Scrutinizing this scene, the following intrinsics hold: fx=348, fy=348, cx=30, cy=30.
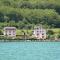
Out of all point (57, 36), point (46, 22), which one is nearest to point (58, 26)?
point (46, 22)

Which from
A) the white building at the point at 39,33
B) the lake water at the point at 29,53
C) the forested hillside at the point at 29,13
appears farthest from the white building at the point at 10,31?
the lake water at the point at 29,53

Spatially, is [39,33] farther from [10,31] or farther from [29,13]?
[29,13]

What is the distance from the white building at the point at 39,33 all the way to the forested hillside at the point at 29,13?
5450 millimetres

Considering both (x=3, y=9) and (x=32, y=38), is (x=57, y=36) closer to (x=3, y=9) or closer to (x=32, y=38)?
(x=32, y=38)

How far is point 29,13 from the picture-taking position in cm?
8569

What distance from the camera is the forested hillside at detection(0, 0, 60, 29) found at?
7969 cm

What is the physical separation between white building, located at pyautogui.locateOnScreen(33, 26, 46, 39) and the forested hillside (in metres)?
5.45

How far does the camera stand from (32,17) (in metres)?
84.7

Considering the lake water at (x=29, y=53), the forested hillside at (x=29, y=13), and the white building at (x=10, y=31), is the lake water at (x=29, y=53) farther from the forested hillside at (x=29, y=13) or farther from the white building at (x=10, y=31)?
the forested hillside at (x=29, y=13)

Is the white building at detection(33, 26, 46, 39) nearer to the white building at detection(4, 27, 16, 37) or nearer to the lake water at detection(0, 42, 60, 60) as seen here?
the white building at detection(4, 27, 16, 37)

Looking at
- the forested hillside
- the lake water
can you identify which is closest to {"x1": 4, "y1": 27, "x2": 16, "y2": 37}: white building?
the forested hillside

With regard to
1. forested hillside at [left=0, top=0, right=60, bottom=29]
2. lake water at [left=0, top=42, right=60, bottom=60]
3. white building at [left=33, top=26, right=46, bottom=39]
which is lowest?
lake water at [left=0, top=42, right=60, bottom=60]

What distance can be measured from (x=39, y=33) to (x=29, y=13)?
18182mm

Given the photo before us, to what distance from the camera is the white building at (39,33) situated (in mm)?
67062
